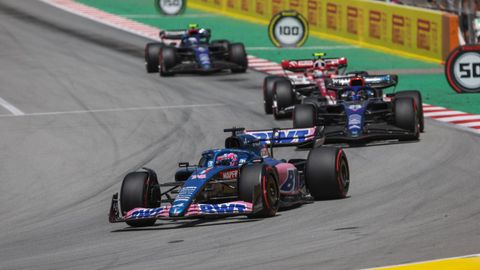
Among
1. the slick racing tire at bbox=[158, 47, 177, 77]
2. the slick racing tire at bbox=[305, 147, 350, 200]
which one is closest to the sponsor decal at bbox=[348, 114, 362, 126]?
the slick racing tire at bbox=[305, 147, 350, 200]

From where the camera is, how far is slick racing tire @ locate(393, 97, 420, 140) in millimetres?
24266

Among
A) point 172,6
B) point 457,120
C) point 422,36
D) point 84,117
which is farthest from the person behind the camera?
point 172,6

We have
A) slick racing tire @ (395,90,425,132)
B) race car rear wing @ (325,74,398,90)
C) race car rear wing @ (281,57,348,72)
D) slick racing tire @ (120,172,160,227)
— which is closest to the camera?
slick racing tire @ (120,172,160,227)

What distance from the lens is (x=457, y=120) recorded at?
28266 mm

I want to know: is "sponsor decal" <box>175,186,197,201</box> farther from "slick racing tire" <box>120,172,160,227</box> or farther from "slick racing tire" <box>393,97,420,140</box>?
"slick racing tire" <box>393,97,420,140</box>

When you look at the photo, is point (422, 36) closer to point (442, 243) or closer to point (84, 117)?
point (84, 117)

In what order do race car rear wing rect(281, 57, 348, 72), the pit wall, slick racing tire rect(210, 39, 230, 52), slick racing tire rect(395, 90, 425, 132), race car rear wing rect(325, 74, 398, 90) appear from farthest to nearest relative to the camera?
the pit wall → slick racing tire rect(210, 39, 230, 52) → race car rear wing rect(281, 57, 348, 72) → slick racing tire rect(395, 90, 425, 132) → race car rear wing rect(325, 74, 398, 90)

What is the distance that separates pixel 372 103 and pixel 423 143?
4.19 feet

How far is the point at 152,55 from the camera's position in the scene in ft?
127

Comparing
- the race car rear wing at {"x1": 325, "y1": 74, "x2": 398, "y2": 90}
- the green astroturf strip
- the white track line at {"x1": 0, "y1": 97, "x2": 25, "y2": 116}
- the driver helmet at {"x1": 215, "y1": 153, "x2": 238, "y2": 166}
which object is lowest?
the white track line at {"x1": 0, "y1": 97, "x2": 25, "y2": 116}

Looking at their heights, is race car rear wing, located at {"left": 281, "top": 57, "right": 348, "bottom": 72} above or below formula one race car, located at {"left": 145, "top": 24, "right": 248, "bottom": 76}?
above

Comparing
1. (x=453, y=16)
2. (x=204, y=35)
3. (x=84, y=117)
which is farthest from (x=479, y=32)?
(x=84, y=117)

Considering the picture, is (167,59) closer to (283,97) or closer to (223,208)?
(283,97)

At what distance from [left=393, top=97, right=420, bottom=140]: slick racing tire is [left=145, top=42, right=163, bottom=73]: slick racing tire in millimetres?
15201
